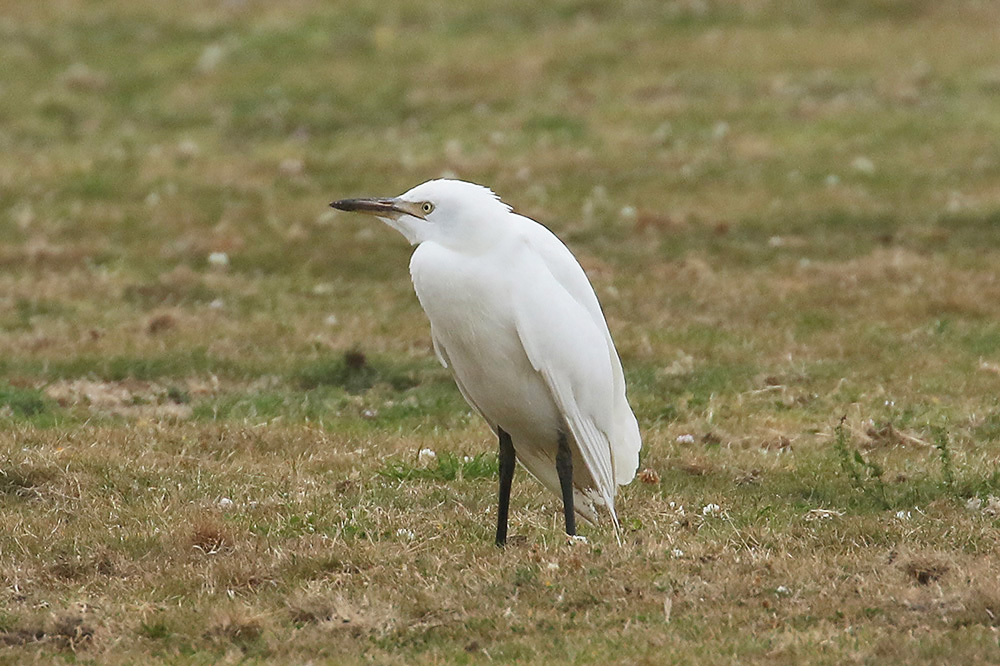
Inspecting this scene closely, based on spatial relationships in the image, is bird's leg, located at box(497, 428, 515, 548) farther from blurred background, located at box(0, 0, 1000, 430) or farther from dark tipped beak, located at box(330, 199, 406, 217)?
blurred background, located at box(0, 0, 1000, 430)

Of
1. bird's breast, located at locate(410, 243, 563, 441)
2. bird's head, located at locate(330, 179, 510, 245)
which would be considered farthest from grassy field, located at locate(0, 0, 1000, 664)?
bird's head, located at locate(330, 179, 510, 245)

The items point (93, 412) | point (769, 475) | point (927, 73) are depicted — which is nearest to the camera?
point (769, 475)

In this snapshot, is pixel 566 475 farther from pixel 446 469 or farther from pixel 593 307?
pixel 446 469

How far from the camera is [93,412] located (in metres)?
10.5

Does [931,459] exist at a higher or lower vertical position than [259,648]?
lower

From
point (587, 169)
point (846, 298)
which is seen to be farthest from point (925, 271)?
point (587, 169)

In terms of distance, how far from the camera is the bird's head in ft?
22.0

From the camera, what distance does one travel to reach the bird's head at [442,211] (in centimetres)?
671

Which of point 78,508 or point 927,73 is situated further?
point 927,73

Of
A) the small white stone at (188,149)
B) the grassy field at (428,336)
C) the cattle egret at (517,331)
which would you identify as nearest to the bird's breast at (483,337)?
the cattle egret at (517,331)

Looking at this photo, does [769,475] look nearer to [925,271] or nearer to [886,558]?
[886,558]

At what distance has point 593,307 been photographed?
7.24 meters

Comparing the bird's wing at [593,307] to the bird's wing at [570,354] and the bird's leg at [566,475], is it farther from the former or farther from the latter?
the bird's leg at [566,475]

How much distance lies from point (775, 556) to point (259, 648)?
7.89 feet
